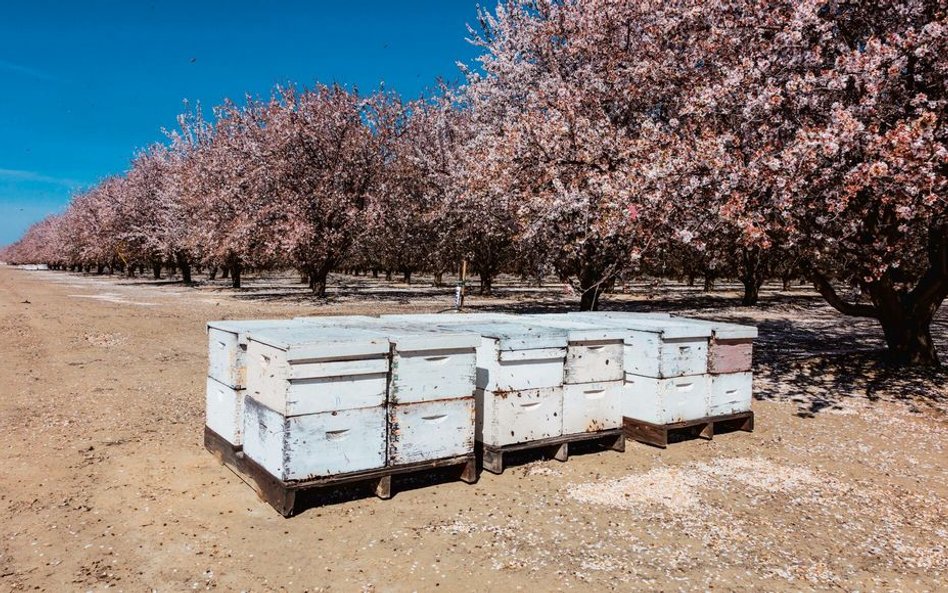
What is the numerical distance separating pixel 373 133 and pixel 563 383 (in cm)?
2535

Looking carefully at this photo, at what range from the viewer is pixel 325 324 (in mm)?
6883

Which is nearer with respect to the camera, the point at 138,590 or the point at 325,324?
the point at 138,590

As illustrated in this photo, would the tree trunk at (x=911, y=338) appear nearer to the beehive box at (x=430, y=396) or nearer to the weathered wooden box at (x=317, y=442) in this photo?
the beehive box at (x=430, y=396)

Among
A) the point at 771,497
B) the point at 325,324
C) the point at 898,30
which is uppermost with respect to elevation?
the point at 898,30

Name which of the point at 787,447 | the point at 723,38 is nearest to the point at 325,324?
the point at 787,447

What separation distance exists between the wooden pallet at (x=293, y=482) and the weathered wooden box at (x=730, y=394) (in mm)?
3658

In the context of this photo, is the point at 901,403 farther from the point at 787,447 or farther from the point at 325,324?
the point at 325,324

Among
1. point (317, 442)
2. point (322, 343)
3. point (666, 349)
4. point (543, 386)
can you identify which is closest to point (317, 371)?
point (322, 343)

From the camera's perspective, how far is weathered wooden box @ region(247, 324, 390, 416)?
5.11 metres

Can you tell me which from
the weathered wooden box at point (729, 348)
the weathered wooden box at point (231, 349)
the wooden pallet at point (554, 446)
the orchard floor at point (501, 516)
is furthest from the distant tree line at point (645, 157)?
the weathered wooden box at point (231, 349)

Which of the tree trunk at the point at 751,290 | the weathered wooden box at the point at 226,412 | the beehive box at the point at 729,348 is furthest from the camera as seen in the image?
the tree trunk at the point at 751,290

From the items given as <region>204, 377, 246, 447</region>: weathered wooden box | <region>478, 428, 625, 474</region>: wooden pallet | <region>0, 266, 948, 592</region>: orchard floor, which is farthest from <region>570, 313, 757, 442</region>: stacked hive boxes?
<region>204, 377, 246, 447</region>: weathered wooden box

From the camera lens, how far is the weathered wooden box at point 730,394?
795 centimetres

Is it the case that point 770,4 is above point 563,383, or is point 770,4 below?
above
